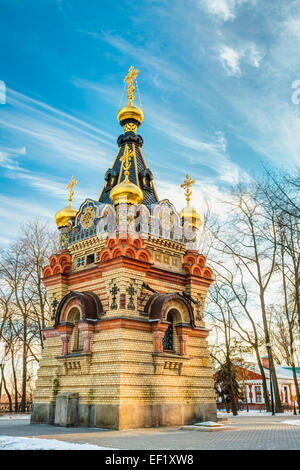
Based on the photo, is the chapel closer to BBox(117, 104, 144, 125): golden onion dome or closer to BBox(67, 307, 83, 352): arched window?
BBox(67, 307, 83, 352): arched window

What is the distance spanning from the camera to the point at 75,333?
1614 cm

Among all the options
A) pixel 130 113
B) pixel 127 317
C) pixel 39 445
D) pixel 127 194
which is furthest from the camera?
pixel 130 113

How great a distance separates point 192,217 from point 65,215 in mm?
6199

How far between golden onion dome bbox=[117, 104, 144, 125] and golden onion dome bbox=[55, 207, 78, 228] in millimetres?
5355

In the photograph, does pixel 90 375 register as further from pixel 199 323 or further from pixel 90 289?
pixel 199 323

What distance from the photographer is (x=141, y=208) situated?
670 inches

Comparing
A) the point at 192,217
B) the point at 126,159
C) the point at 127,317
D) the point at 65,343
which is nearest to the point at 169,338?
the point at 127,317

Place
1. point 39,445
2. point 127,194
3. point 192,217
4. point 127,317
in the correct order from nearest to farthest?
point 39,445 < point 127,317 < point 127,194 < point 192,217

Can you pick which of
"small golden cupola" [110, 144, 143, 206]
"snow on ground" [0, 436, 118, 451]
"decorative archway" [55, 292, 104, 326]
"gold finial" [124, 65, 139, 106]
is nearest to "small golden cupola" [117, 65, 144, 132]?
"gold finial" [124, 65, 139, 106]

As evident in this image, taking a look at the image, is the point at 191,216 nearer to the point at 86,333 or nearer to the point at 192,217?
the point at 192,217

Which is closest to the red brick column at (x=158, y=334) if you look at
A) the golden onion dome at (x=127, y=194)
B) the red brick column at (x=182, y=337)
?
the red brick column at (x=182, y=337)

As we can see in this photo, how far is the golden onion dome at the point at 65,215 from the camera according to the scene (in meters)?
19.9

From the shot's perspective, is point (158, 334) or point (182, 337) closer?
point (158, 334)
